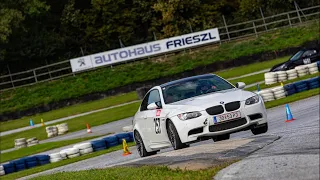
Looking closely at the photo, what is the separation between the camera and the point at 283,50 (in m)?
49.5

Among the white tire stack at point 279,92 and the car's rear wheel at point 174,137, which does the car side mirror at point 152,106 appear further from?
the white tire stack at point 279,92

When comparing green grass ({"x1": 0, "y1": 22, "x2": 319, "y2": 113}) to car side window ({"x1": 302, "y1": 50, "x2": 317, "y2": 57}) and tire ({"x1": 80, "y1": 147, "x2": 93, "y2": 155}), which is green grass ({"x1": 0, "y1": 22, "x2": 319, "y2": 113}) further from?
tire ({"x1": 80, "y1": 147, "x2": 93, "y2": 155})

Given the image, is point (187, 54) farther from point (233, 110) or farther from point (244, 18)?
point (233, 110)

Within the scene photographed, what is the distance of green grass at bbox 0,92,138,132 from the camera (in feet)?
138

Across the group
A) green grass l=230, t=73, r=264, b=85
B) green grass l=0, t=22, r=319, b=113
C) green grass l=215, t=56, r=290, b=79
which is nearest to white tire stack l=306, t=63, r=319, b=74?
green grass l=230, t=73, r=264, b=85

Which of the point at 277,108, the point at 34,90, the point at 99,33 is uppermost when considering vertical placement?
the point at 99,33

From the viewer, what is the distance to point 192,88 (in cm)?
1399

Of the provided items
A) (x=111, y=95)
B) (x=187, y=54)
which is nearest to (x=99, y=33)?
(x=187, y=54)

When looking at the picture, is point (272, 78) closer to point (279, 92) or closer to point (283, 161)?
point (279, 92)

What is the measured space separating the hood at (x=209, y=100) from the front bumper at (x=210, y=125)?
164 millimetres

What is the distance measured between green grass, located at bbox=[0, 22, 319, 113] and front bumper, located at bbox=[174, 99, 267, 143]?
116 feet

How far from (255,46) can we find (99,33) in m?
15.4

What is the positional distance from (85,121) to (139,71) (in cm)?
1628

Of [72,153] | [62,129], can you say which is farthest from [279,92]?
[62,129]
